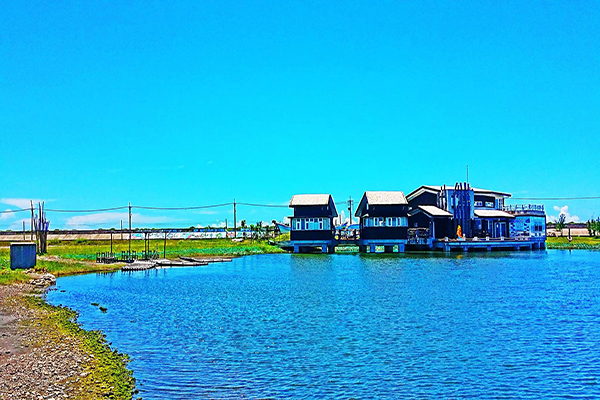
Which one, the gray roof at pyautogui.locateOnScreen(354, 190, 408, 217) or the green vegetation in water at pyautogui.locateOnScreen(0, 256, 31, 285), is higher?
the gray roof at pyautogui.locateOnScreen(354, 190, 408, 217)

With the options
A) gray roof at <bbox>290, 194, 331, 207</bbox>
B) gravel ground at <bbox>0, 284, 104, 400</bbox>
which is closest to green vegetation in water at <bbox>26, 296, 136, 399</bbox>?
gravel ground at <bbox>0, 284, 104, 400</bbox>

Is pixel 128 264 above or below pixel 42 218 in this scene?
below

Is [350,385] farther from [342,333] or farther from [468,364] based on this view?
[342,333]

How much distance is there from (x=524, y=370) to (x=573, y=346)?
4565 millimetres

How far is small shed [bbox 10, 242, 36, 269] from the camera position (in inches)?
1745

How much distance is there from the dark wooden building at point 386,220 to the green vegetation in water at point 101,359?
59846 mm

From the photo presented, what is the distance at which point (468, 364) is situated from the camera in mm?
17938

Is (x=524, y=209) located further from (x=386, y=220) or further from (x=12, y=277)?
(x=12, y=277)

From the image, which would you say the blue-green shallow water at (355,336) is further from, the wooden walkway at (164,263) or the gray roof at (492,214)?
the gray roof at (492,214)

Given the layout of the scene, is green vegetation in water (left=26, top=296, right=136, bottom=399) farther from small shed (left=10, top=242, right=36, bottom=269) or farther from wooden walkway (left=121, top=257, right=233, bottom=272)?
wooden walkway (left=121, top=257, right=233, bottom=272)

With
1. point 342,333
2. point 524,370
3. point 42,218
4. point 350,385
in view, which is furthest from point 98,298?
point 42,218

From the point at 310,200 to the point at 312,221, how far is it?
3.59m

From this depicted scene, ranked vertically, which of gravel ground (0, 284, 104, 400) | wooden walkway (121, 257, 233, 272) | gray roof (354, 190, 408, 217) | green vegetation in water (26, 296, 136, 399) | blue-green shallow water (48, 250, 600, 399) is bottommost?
blue-green shallow water (48, 250, 600, 399)

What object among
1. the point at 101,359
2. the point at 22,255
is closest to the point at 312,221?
the point at 22,255
